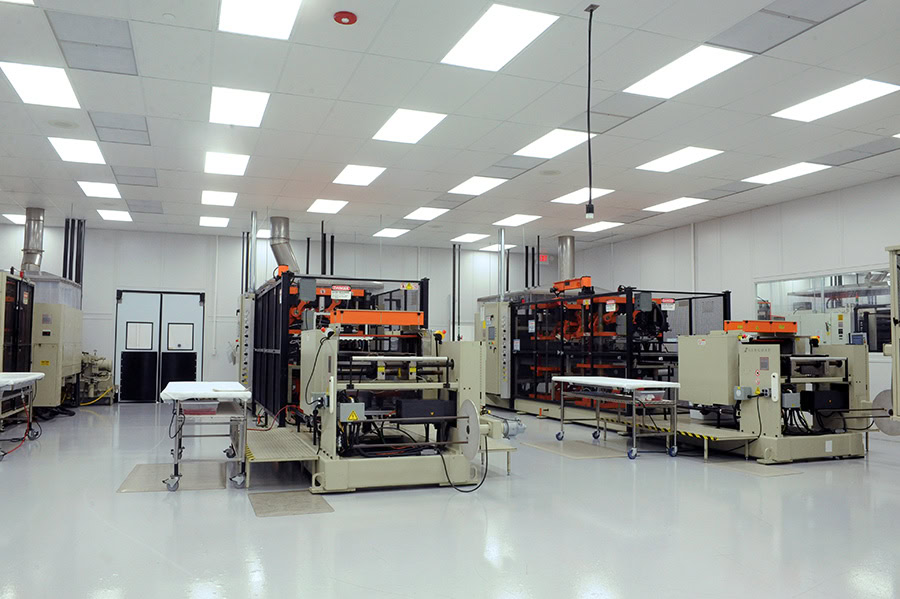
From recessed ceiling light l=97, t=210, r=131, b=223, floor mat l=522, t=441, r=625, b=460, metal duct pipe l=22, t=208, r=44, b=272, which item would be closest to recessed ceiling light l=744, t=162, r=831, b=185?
floor mat l=522, t=441, r=625, b=460

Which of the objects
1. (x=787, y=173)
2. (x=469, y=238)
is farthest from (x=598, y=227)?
(x=787, y=173)

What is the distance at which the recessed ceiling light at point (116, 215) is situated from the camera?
12180 millimetres

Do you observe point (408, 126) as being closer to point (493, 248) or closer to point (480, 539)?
point (480, 539)

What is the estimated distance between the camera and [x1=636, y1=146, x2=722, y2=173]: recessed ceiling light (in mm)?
8580

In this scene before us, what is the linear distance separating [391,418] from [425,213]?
7182 millimetres

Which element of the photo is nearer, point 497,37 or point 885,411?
point 497,37

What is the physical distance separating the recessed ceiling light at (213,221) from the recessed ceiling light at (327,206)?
1.97 meters

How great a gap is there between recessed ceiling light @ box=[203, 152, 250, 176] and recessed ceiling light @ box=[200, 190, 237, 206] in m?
1.23

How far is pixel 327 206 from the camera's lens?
11695 mm

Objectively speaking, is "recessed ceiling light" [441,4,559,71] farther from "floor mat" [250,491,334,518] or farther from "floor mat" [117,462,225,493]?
"floor mat" [117,462,225,493]

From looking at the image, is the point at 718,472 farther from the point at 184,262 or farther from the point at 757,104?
the point at 184,262

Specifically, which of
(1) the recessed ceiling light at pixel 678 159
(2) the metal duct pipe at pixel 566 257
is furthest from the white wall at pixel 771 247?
(1) the recessed ceiling light at pixel 678 159

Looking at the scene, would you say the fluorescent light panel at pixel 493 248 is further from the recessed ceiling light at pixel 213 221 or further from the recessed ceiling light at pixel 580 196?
the recessed ceiling light at pixel 213 221

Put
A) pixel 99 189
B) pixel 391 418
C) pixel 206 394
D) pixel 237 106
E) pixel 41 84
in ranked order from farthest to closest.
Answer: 1. pixel 99 189
2. pixel 237 106
3. pixel 41 84
4. pixel 391 418
5. pixel 206 394
